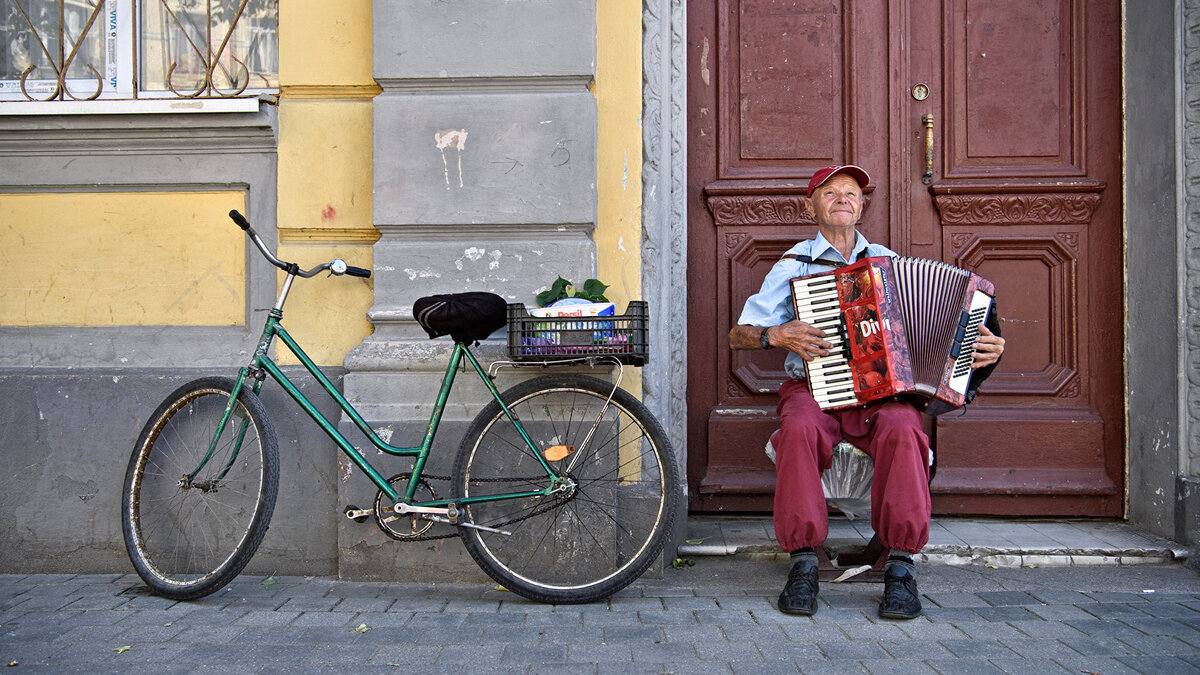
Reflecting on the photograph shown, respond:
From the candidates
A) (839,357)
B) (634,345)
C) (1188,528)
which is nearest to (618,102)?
(634,345)

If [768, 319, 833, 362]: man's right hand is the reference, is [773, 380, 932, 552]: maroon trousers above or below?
below

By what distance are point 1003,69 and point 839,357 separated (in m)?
1.91

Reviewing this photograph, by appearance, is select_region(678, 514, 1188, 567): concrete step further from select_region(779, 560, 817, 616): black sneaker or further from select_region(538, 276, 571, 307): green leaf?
select_region(538, 276, 571, 307): green leaf

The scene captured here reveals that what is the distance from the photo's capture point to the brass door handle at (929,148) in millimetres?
4039

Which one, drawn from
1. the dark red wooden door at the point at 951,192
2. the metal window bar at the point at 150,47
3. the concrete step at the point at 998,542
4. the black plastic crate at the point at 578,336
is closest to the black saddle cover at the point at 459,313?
the black plastic crate at the point at 578,336

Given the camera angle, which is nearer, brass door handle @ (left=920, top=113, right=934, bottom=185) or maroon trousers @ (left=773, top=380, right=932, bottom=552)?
maroon trousers @ (left=773, top=380, right=932, bottom=552)

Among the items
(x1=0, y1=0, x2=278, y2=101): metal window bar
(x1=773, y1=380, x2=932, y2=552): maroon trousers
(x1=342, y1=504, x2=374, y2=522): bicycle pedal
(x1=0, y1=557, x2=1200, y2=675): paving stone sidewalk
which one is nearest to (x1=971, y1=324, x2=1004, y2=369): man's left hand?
(x1=773, y1=380, x2=932, y2=552): maroon trousers

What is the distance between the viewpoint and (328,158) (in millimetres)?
3727

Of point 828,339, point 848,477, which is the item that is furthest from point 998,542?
point 828,339

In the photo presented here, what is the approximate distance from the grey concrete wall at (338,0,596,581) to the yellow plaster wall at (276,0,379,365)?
0.50ft

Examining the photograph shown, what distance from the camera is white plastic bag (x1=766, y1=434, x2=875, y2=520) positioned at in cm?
331

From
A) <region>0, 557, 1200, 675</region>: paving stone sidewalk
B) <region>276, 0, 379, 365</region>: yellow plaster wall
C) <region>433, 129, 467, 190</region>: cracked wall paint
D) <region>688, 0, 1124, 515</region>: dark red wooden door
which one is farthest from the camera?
<region>688, 0, 1124, 515</region>: dark red wooden door

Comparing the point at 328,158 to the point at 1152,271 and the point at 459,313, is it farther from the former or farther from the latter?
the point at 1152,271

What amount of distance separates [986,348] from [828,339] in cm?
62
